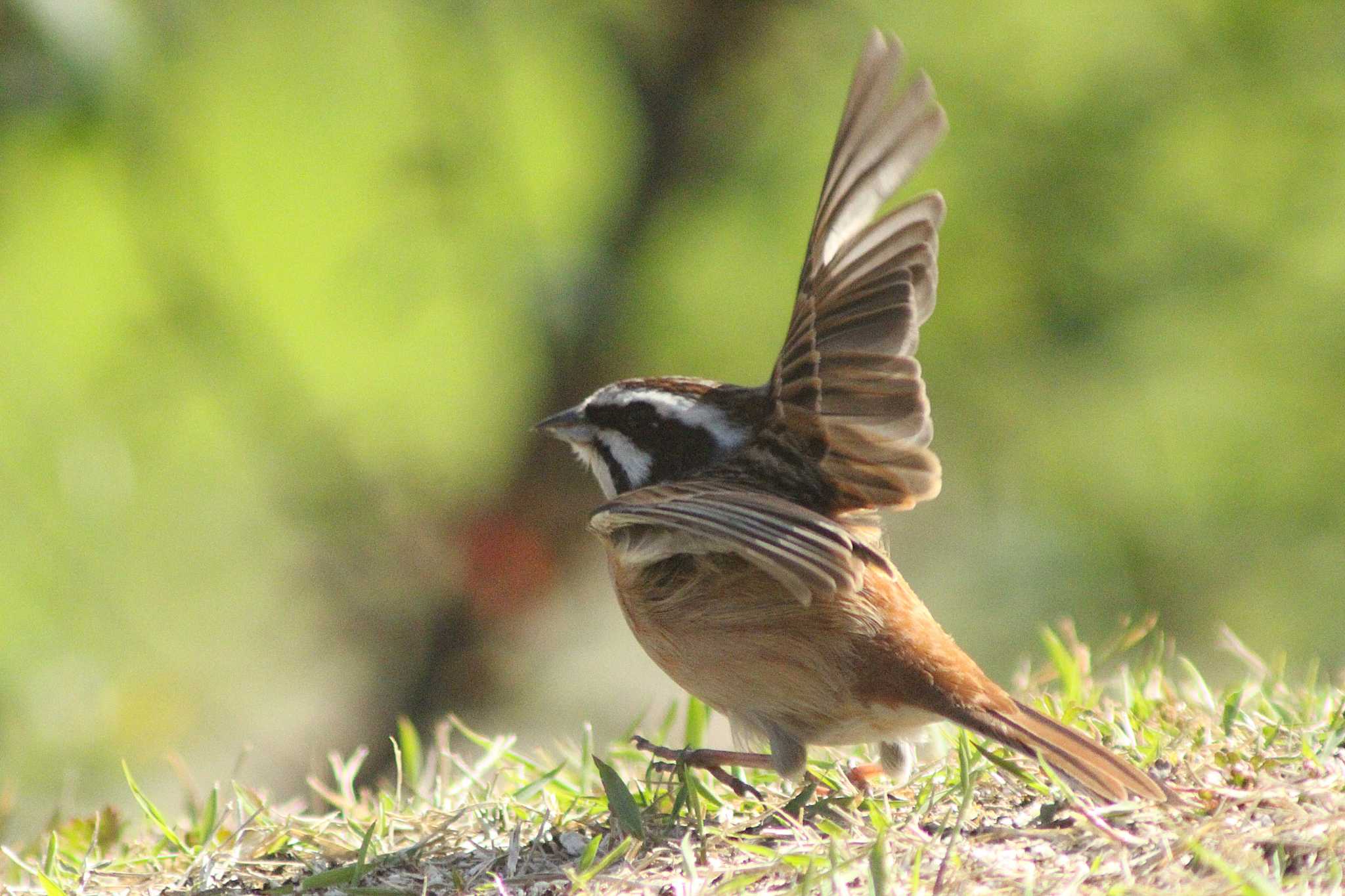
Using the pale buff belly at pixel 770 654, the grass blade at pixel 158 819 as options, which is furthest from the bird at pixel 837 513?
the grass blade at pixel 158 819

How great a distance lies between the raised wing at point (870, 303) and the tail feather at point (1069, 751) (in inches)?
23.3

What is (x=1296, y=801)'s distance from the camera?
3502 millimetres

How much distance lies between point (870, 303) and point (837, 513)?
60 cm

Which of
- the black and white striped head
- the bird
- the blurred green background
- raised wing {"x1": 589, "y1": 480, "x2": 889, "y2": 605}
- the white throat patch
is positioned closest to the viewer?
raised wing {"x1": 589, "y1": 480, "x2": 889, "y2": 605}

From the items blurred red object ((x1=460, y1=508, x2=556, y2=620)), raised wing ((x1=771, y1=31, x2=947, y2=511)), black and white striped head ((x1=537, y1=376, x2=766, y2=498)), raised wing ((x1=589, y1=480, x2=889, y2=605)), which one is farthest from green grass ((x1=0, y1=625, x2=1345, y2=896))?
blurred red object ((x1=460, y1=508, x2=556, y2=620))

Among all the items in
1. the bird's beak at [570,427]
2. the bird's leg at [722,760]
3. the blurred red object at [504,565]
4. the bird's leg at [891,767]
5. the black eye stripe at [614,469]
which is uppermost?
the bird's beak at [570,427]

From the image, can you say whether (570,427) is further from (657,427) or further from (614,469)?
(657,427)

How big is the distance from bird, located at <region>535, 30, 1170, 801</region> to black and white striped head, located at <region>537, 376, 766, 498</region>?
0.02m

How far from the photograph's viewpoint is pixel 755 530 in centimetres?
370

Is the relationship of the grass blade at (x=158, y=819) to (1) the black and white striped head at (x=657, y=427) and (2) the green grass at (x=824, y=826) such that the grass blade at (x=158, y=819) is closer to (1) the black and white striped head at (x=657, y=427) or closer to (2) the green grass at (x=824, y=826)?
(2) the green grass at (x=824, y=826)

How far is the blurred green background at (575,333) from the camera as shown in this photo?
29.1 feet

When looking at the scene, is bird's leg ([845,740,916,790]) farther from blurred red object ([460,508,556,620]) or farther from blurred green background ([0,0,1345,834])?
blurred red object ([460,508,556,620])

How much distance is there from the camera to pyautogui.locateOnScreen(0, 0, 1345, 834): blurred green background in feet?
29.1

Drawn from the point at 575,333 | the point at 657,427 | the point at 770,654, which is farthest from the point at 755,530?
the point at 575,333
